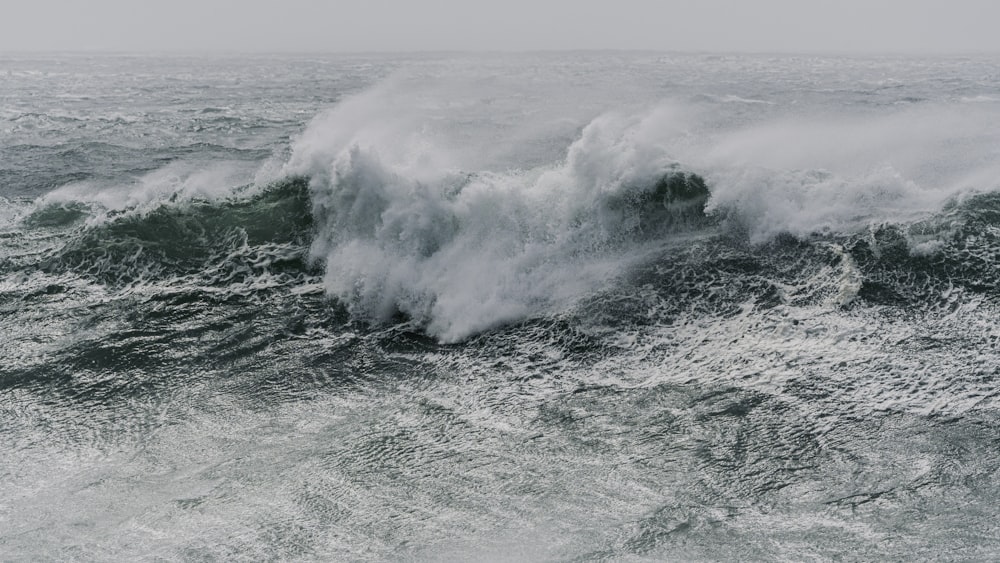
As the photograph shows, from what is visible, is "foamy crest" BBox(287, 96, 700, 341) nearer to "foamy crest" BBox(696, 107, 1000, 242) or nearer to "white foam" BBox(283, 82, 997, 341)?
"white foam" BBox(283, 82, 997, 341)

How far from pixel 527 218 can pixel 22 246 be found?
23.1 feet

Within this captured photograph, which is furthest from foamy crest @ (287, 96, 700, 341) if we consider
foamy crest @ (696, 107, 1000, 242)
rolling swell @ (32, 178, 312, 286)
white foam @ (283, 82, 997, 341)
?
foamy crest @ (696, 107, 1000, 242)

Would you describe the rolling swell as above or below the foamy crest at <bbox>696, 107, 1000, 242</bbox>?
below

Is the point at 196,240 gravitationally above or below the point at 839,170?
below

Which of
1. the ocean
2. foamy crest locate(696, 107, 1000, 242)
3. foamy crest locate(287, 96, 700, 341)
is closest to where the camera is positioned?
the ocean

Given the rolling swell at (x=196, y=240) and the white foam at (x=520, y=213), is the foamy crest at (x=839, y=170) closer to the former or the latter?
the white foam at (x=520, y=213)

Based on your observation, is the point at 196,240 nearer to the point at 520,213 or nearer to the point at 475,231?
the point at 475,231

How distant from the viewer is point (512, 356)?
6.72 m

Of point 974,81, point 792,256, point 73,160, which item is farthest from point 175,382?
point 974,81

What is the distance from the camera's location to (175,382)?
252 inches

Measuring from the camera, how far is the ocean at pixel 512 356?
447cm

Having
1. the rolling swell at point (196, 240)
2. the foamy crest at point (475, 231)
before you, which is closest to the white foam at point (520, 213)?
the foamy crest at point (475, 231)

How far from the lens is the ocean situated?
4.47 metres

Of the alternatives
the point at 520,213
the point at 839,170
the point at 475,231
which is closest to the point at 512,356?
the point at 475,231
